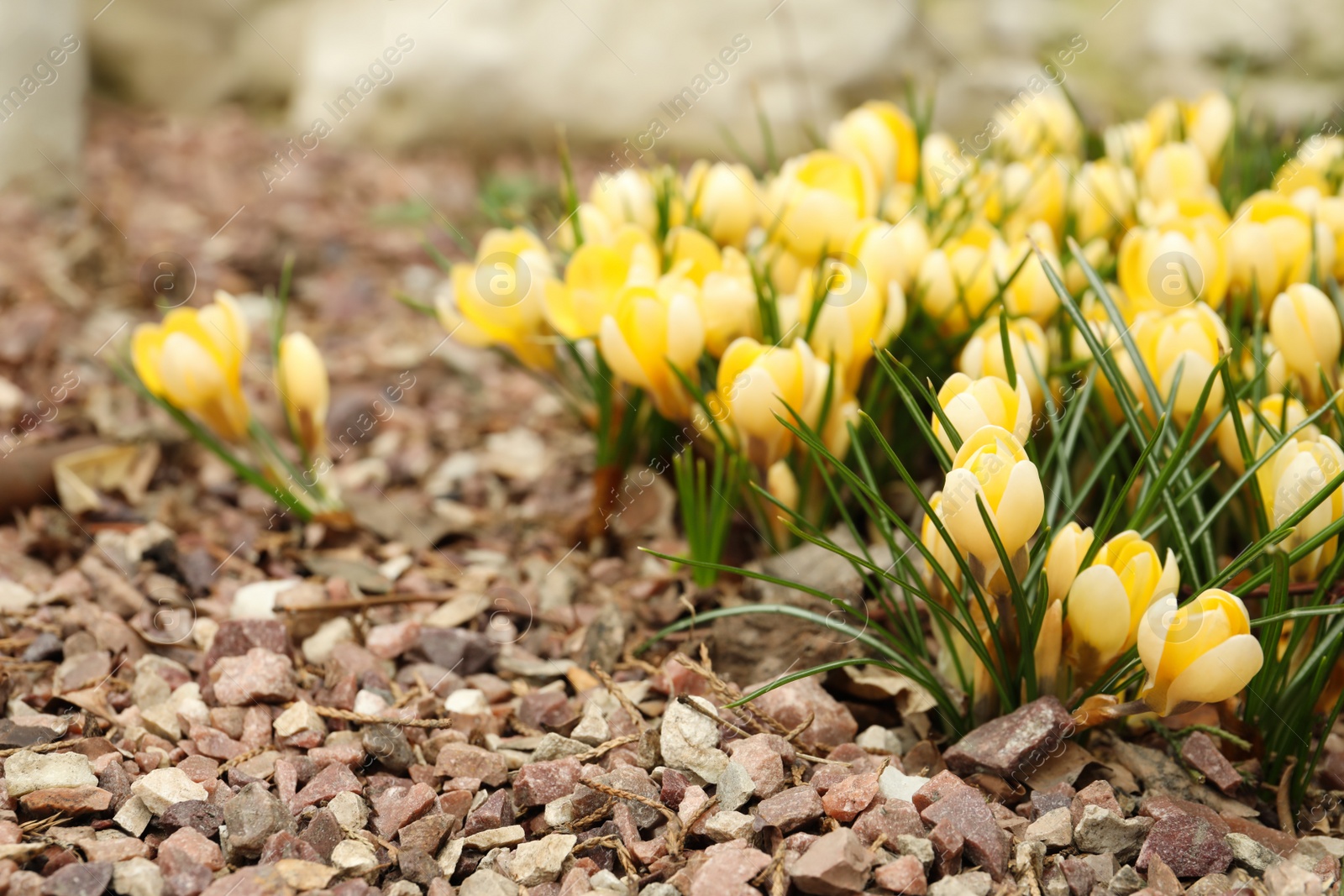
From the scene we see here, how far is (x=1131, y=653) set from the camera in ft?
3.20

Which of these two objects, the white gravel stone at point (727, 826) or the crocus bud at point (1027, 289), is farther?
the crocus bud at point (1027, 289)

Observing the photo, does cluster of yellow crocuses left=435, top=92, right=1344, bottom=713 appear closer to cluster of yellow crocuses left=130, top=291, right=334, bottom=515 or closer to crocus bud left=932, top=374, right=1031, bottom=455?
crocus bud left=932, top=374, right=1031, bottom=455

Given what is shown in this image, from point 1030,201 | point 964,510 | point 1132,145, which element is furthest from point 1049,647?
point 1132,145

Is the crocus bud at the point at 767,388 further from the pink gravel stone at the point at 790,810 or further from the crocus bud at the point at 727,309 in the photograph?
the pink gravel stone at the point at 790,810

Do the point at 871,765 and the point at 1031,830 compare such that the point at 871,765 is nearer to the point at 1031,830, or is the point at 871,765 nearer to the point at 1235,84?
the point at 1031,830

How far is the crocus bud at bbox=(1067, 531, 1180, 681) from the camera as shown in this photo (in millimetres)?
899

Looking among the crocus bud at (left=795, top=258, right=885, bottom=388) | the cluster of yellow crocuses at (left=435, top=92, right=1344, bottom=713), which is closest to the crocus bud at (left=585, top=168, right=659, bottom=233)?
the cluster of yellow crocuses at (left=435, top=92, right=1344, bottom=713)

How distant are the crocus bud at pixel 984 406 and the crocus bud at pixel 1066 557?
0.32 feet

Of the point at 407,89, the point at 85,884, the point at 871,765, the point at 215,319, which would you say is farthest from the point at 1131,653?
the point at 407,89

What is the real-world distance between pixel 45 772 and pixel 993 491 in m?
0.89

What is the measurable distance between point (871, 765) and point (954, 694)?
138 millimetres

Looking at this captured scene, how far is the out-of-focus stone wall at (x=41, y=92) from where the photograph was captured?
245cm

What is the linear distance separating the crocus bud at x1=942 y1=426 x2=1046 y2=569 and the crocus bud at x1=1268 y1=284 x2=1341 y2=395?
1.68ft

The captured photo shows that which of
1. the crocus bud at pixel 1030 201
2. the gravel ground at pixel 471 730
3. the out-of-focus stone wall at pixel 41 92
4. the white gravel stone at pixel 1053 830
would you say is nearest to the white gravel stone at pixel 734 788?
the gravel ground at pixel 471 730
